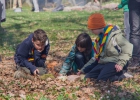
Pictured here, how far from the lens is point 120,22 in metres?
15.9

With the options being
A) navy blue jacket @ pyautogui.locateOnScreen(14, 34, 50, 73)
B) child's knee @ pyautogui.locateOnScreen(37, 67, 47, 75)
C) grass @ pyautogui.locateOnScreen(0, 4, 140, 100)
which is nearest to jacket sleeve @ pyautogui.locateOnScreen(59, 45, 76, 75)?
child's knee @ pyautogui.locateOnScreen(37, 67, 47, 75)

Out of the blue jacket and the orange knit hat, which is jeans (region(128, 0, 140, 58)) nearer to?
the blue jacket

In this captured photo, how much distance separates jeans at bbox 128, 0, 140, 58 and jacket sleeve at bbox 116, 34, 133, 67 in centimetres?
129

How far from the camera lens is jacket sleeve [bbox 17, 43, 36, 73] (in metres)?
6.79

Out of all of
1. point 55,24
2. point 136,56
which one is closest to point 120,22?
point 55,24

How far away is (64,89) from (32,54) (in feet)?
4.04

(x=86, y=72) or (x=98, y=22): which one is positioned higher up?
(x=98, y=22)

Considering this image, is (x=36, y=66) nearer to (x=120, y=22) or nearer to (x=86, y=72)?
(x=86, y=72)

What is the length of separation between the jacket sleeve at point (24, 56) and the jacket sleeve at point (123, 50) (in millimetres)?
1402

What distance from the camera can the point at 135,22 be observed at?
765 cm

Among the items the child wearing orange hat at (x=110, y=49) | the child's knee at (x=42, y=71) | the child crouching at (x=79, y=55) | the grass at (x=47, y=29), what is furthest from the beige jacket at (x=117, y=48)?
the grass at (x=47, y=29)

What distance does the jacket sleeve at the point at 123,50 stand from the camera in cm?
630

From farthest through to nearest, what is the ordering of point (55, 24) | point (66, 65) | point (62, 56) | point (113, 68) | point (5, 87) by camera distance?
point (55, 24) → point (62, 56) → point (66, 65) → point (113, 68) → point (5, 87)

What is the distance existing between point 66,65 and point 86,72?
34 cm
